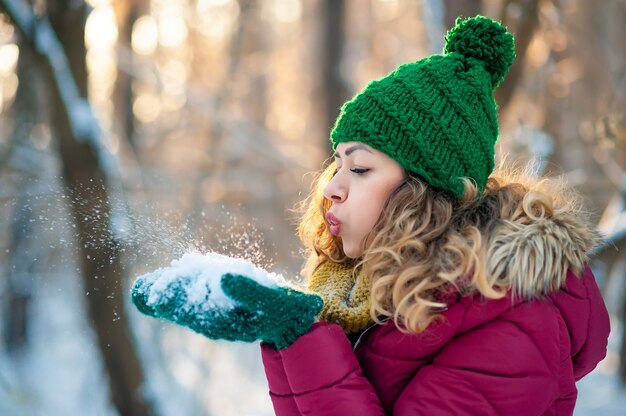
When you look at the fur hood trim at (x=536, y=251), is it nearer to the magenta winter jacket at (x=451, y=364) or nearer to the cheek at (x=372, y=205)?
the magenta winter jacket at (x=451, y=364)

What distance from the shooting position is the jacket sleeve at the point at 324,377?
1.33 metres

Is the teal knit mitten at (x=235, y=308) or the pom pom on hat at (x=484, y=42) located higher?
the pom pom on hat at (x=484, y=42)

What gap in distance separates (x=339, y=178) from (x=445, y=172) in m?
0.27

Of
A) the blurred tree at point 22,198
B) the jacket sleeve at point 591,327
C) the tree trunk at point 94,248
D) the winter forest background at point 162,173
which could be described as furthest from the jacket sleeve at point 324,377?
the blurred tree at point 22,198

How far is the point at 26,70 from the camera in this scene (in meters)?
5.36

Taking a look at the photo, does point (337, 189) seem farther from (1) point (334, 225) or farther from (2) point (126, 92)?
(2) point (126, 92)

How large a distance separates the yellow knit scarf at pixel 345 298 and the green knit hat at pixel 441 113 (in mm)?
349

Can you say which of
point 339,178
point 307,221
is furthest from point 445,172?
point 307,221

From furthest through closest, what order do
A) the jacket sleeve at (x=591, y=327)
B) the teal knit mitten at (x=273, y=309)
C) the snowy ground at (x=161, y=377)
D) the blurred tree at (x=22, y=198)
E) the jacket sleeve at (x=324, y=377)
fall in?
the blurred tree at (x=22, y=198) < the snowy ground at (x=161, y=377) < the jacket sleeve at (x=591, y=327) < the jacket sleeve at (x=324, y=377) < the teal knit mitten at (x=273, y=309)

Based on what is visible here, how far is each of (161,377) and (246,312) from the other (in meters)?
3.92

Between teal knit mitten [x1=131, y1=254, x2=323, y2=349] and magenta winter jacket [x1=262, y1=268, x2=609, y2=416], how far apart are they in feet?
0.17

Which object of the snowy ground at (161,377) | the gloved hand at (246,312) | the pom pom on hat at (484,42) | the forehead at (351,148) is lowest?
the snowy ground at (161,377)

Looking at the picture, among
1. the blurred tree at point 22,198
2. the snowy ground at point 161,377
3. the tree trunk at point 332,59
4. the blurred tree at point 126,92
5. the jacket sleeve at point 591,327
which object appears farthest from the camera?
the blurred tree at point 126,92

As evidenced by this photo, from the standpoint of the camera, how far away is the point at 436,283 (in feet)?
4.46
